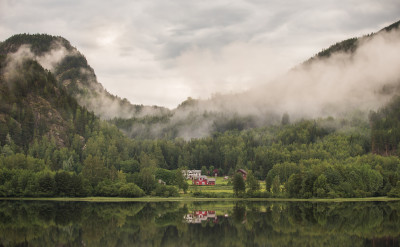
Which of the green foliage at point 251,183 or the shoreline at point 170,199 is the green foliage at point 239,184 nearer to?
the green foliage at point 251,183

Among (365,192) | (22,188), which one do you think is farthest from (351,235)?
(22,188)

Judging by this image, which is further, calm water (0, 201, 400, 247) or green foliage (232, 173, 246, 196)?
green foliage (232, 173, 246, 196)

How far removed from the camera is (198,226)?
2800 inches

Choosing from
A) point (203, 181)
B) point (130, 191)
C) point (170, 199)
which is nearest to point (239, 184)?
point (170, 199)

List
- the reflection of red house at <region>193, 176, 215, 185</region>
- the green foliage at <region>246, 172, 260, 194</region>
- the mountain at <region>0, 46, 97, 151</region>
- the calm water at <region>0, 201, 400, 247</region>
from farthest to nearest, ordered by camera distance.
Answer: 1. the mountain at <region>0, 46, 97, 151</region>
2. the reflection of red house at <region>193, 176, 215, 185</region>
3. the green foliage at <region>246, 172, 260, 194</region>
4. the calm water at <region>0, 201, 400, 247</region>

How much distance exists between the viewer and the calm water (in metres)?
58.0

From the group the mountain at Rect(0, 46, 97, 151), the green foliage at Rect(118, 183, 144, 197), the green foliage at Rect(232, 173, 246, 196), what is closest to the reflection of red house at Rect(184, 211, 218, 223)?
the green foliage at Rect(232, 173, 246, 196)

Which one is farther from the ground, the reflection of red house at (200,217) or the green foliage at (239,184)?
the green foliage at (239,184)

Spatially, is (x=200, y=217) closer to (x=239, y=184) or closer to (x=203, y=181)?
(x=239, y=184)

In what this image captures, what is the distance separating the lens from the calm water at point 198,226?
190 ft

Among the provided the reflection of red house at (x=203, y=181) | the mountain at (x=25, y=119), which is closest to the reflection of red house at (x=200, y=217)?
the reflection of red house at (x=203, y=181)

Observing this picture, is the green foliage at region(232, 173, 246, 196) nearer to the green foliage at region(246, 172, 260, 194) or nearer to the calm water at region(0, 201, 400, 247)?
the green foliage at region(246, 172, 260, 194)

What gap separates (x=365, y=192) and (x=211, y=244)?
8012 centimetres

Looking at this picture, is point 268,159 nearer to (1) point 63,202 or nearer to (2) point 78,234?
(1) point 63,202
